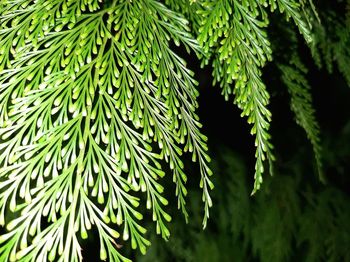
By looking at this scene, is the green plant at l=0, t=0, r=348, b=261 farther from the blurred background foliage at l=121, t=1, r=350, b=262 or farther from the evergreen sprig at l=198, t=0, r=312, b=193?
the blurred background foliage at l=121, t=1, r=350, b=262

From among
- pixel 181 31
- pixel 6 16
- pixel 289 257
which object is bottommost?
pixel 289 257

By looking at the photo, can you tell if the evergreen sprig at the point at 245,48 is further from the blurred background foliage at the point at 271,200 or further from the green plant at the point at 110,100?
the blurred background foliage at the point at 271,200

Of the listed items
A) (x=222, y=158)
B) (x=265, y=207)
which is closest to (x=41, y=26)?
(x=222, y=158)

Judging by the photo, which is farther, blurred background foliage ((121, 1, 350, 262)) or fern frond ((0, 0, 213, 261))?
blurred background foliage ((121, 1, 350, 262))

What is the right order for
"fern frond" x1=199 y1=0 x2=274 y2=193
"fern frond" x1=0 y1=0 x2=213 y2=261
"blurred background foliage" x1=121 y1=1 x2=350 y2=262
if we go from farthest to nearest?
"blurred background foliage" x1=121 y1=1 x2=350 y2=262 < "fern frond" x1=199 y1=0 x2=274 y2=193 < "fern frond" x1=0 y1=0 x2=213 y2=261

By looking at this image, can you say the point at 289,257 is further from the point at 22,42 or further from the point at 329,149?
the point at 22,42

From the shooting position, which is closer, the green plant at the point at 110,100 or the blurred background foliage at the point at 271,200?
the green plant at the point at 110,100

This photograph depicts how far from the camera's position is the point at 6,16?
86 centimetres

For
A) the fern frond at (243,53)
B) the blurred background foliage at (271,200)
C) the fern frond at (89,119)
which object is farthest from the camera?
the blurred background foliage at (271,200)

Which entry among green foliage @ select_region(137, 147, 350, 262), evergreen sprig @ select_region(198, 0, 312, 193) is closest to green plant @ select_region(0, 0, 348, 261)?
evergreen sprig @ select_region(198, 0, 312, 193)

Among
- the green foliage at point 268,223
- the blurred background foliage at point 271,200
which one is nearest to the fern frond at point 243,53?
the blurred background foliage at point 271,200

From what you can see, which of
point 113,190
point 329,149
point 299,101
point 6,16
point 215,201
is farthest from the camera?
point 329,149

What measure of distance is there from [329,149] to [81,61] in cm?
187

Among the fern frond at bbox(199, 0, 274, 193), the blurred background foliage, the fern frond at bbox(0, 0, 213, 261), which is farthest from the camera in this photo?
the blurred background foliage
